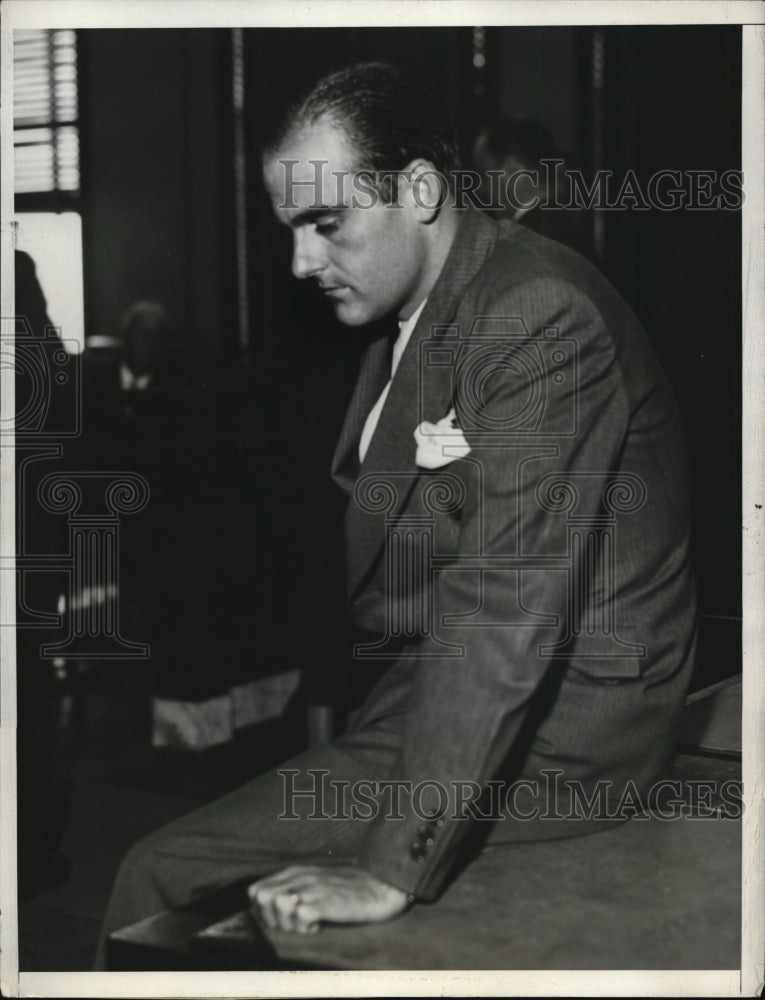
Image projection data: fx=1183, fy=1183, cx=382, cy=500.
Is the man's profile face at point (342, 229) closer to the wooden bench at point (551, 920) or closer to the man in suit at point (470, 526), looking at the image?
the man in suit at point (470, 526)

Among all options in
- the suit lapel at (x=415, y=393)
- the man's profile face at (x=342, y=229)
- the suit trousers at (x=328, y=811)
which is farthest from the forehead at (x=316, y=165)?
the suit trousers at (x=328, y=811)

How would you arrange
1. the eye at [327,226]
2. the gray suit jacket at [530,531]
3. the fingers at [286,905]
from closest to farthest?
the fingers at [286,905]
the gray suit jacket at [530,531]
the eye at [327,226]

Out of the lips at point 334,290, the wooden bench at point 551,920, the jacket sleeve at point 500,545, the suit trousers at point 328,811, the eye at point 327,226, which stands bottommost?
the wooden bench at point 551,920

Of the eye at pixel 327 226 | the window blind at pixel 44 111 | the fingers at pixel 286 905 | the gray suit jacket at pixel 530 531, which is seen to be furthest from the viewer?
the window blind at pixel 44 111

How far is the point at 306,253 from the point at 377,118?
0.27 meters

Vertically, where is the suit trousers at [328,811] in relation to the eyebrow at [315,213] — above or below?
below

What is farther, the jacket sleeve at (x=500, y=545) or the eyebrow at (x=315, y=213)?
the eyebrow at (x=315, y=213)

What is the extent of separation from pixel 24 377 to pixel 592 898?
1.46m

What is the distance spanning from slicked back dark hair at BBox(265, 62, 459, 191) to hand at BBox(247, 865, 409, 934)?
125cm

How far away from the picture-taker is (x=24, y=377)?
237 cm

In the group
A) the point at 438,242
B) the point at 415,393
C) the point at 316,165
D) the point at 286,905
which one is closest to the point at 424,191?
the point at 438,242

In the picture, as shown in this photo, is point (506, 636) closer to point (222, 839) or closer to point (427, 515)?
point (427, 515)

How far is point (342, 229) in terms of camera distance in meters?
2.18

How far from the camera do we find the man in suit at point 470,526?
2.07 m
